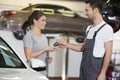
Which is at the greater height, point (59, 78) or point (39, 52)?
point (39, 52)

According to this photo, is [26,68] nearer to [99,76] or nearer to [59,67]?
[99,76]

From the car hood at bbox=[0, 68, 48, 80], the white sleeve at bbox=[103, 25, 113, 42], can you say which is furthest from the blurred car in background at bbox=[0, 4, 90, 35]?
the car hood at bbox=[0, 68, 48, 80]

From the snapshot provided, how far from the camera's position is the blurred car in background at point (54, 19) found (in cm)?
1265

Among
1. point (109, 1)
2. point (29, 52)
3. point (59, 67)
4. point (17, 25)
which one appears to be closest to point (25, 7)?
point (17, 25)

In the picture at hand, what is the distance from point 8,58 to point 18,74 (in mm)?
647

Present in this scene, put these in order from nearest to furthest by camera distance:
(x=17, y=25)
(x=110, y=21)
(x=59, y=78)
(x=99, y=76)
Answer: (x=99, y=76) < (x=110, y=21) < (x=59, y=78) < (x=17, y=25)

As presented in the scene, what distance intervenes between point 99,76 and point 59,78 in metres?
4.69

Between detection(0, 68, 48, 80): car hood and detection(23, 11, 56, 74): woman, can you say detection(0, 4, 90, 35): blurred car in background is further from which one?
detection(0, 68, 48, 80): car hood

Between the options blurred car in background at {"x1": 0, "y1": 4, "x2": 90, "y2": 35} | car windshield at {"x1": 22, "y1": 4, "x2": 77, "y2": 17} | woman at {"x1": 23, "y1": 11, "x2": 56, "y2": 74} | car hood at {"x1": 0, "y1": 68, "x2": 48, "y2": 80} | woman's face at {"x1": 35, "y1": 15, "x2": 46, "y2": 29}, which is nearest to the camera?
car hood at {"x1": 0, "y1": 68, "x2": 48, "y2": 80}

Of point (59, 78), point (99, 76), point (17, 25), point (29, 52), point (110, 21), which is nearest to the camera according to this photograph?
point (99, 76)

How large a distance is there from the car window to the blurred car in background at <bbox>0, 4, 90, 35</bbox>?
734cm

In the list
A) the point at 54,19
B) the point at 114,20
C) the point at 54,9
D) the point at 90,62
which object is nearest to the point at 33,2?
the point at 54,9

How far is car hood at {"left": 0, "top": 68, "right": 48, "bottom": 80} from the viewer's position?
13.4 feet

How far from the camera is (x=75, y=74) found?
950 centimetres
